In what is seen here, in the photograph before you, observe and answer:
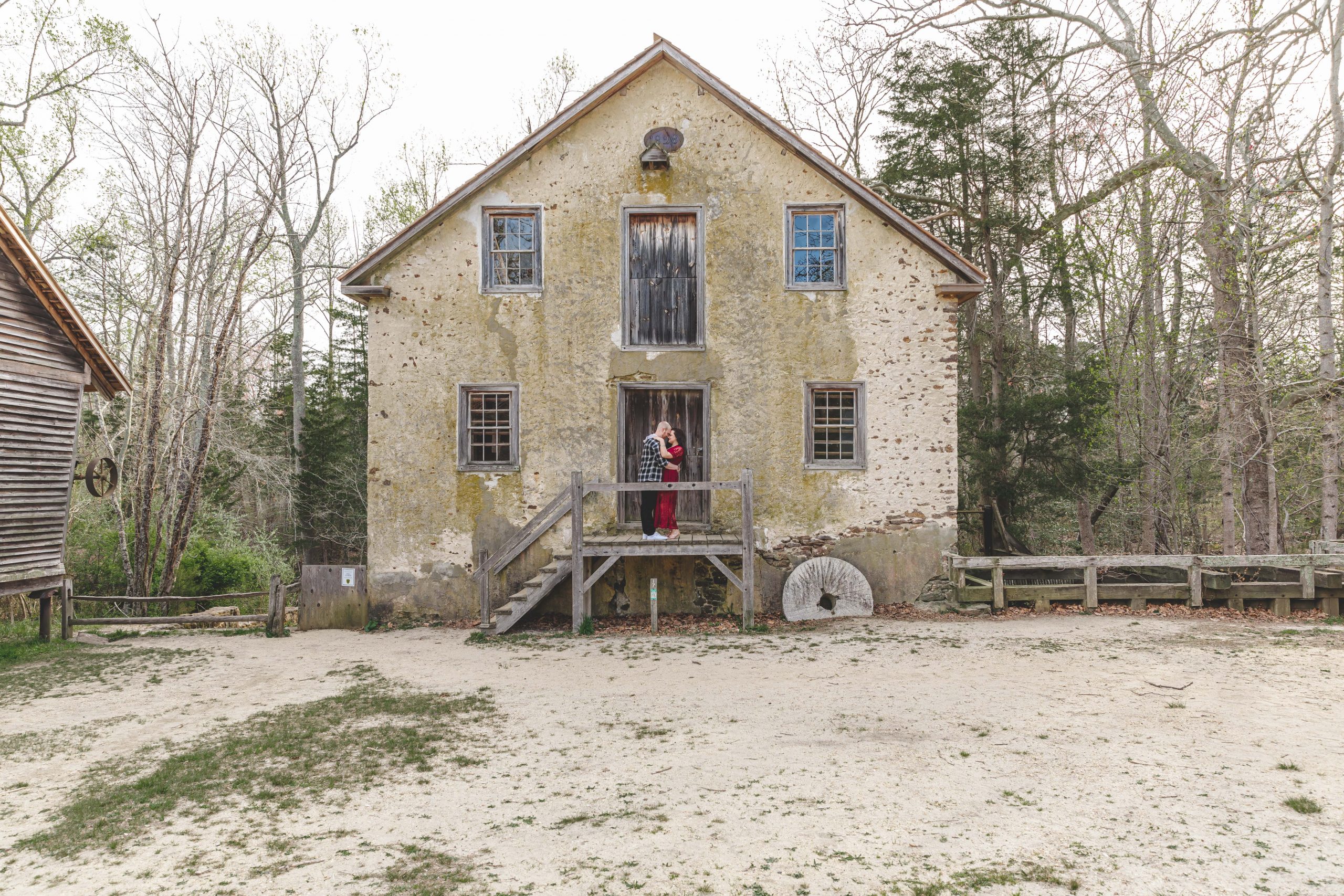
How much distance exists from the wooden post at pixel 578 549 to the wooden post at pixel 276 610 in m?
4.66

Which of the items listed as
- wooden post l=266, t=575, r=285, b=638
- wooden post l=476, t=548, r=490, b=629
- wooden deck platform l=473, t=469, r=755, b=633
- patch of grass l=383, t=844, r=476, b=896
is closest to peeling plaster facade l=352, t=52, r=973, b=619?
wooden deck platform l=473, t=469, r=755, b=633

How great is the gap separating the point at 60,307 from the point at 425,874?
1147 centimetres

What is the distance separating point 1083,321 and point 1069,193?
3804 millimetres

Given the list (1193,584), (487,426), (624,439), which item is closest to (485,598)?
(487,426)

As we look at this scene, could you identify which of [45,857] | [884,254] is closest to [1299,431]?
[884,254]

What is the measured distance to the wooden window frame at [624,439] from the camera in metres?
13.0

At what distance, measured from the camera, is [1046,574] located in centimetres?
1419

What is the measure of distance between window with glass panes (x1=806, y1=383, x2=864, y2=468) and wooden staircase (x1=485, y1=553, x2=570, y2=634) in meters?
4.38

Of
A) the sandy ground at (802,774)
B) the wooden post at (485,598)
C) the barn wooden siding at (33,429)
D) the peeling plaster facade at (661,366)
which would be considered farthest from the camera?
the peeling plaster facade at (661,366)

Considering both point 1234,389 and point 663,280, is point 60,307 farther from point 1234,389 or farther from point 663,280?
point 1234,389

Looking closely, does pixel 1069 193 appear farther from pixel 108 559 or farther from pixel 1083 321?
pixel 108 559

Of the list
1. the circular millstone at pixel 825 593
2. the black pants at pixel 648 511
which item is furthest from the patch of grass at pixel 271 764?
the circular millstone at pixel 825 593

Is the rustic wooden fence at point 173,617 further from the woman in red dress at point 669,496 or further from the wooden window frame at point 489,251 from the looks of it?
the woman in red dress at point 669,496

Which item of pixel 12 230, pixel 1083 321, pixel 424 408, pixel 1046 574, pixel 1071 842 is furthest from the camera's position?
pixel 1083 321
